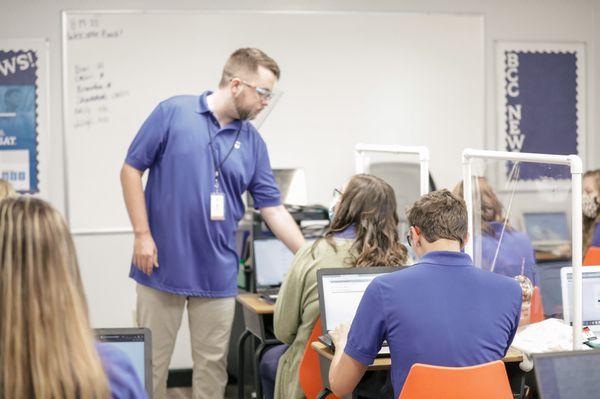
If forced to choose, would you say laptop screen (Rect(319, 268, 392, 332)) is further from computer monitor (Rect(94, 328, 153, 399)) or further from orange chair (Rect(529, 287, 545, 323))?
computer monitor (Rect(94, 328, 153, 399))

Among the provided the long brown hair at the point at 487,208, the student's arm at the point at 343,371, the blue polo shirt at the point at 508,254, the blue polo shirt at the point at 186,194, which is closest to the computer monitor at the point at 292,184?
the blue polo shirt at the point at 186,194

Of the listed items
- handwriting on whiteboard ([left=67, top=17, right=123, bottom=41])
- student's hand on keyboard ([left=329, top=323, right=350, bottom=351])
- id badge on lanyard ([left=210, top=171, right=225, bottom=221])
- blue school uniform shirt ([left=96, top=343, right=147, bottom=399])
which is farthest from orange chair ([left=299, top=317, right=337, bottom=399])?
handwriting on whiteboard ([left=67, top=17, right=123, bottom=41])

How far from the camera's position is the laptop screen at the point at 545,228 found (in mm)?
6012

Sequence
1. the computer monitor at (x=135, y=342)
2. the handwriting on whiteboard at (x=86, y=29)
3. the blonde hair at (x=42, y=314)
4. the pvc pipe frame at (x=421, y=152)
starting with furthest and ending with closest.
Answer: the handwriting on whiteboard at (x=86, y=29) < the pvc pipe frame at (x=421, y=152) < the computer monitor at (x=135, y=342) < the blonde hair at (x=42, y=314)

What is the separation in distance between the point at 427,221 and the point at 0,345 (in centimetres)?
141

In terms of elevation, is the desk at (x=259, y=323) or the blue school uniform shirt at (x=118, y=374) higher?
the blue school uniform shirt at (x=118, y=374)

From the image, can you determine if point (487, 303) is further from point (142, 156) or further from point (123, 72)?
point (123, 72)

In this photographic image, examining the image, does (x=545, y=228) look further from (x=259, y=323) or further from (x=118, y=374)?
(x=118, y=374)

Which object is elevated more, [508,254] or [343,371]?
[508,254]

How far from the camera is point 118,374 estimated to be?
1.52 meters

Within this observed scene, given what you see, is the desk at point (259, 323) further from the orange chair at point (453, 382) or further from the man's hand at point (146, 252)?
the orange chair at point (453, 382)

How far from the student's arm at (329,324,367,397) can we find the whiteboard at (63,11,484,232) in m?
3.06

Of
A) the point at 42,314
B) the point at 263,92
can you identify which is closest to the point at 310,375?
the point at 263,92

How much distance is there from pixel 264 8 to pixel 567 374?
4.20 meters
